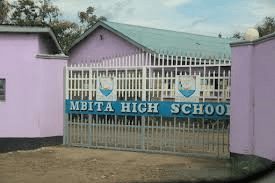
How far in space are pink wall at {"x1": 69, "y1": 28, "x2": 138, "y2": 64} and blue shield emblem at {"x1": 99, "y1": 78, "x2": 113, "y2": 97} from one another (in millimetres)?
9474

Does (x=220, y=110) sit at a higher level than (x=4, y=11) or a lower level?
lower

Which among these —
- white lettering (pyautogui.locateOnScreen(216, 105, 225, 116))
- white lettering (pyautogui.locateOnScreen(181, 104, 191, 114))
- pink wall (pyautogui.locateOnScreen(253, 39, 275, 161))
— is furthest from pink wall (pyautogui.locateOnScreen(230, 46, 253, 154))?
white lettering (pyautogui.locateOnScreen(181, 104, 191, 114))

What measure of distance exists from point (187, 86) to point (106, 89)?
2.25 metres

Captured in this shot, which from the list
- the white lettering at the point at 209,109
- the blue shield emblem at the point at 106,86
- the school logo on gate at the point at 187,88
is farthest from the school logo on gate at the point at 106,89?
the white lettering at the point at 209,109

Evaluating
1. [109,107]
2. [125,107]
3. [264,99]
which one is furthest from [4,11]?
[264,99]

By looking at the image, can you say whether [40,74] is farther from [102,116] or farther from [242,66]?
[242,66]

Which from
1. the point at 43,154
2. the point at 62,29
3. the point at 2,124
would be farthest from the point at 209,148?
the point at 62,29

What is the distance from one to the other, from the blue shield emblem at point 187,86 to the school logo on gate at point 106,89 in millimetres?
1824

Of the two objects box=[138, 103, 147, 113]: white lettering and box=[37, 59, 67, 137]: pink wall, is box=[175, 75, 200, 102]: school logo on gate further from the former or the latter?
box=[37, 59, 67, 137]: pink wall

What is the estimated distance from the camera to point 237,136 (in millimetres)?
9844

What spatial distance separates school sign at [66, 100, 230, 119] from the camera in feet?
34.8

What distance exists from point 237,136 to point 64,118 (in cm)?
490

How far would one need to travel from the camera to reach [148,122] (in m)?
11.6

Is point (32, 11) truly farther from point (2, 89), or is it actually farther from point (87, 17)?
point (2, 89)
